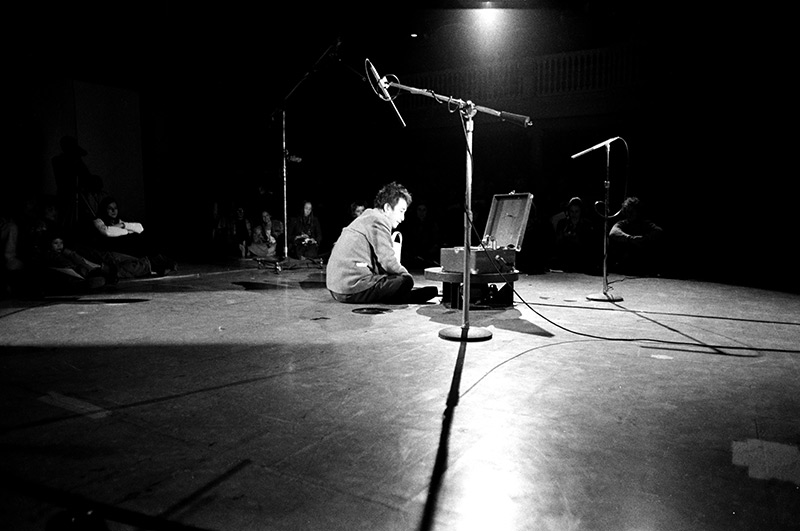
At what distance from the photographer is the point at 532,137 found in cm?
1326

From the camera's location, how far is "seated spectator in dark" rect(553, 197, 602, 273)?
905 cm

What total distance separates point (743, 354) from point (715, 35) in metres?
9.69

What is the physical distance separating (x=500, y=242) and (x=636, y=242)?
11.2ft

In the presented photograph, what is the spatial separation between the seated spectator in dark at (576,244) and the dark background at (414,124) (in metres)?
0.70

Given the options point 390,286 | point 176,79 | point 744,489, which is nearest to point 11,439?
point 744,489

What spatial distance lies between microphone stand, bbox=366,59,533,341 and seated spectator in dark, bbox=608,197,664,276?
508 centimetres

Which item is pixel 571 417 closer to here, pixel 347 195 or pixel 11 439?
pixel 11 439

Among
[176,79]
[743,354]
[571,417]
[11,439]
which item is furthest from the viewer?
[176,79]

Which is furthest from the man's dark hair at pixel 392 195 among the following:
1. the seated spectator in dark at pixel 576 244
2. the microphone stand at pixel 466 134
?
the seated spectator in dark at pixel 576 244

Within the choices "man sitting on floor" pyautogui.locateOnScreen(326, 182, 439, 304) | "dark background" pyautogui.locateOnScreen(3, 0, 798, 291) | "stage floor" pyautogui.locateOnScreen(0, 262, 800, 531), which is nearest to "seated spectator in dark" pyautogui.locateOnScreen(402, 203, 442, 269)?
"dark background" pyautogui.locateOnScreen(3, 0, 798, 291)

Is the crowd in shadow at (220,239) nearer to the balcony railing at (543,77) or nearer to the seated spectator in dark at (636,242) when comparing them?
the seated spectator in dark at (636,242)

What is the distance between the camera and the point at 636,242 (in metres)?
8.40

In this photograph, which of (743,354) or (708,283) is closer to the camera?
(743,354)

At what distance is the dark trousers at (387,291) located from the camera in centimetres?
550
